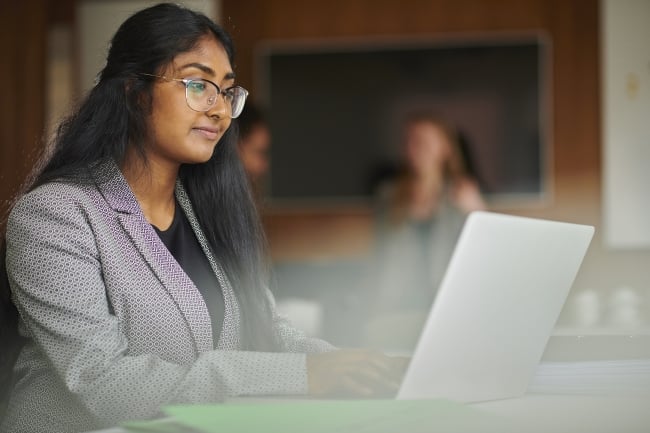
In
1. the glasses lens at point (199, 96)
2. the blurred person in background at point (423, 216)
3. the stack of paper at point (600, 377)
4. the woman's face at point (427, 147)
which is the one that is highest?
the glasses lens at point (199, 96)

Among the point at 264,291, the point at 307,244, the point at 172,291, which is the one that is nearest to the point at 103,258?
the point at 172,291

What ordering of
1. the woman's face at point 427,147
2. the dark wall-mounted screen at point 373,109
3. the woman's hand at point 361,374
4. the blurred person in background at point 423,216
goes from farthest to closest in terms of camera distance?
the dark wall-mounted screen at point 373,109, the woman's face at point 427,147, the blurred person in background at point 423,216, the woman's hand at point 361,374

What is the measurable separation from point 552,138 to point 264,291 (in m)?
4.51

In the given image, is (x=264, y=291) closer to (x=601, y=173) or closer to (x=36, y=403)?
(x=36, y=403)

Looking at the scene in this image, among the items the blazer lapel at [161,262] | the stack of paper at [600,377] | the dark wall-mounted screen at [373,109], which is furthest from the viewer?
the dark wall-mounted screen at [373,109]

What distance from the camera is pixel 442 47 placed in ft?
20.1

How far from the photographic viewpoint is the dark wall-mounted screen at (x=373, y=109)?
6145 millimetres

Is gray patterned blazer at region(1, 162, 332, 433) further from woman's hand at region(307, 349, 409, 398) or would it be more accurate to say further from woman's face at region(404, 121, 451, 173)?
woman's face at region(404, 121, 451, 173)

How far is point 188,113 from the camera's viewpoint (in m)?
1.75

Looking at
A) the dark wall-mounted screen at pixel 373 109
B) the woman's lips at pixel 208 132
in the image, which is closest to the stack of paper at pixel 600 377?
the woman's lips at pixel 208 132

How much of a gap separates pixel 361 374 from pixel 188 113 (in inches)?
25.0

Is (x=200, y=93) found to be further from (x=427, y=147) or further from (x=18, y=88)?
(x=18, y=88)

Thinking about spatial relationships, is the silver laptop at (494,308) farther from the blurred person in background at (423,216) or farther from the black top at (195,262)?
the blurred person in background at (423,216)

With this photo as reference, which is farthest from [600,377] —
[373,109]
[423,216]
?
Result: [373,109]
